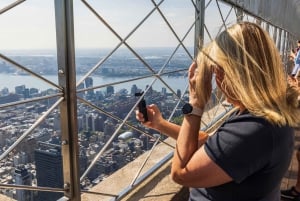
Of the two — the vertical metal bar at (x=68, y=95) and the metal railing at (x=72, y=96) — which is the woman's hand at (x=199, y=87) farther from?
the vertical metal bar at (x=68, y=95)

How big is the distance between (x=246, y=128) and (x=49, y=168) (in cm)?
65

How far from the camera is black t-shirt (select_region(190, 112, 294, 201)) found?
710 mm

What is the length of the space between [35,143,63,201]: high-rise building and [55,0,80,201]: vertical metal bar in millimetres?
23

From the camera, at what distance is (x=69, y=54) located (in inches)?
39.4

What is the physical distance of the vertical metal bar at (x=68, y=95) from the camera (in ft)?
3.22

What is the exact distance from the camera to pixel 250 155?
711 mm

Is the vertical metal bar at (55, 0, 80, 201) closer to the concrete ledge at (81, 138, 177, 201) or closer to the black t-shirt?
the concrete ledge at (81, 138, 177, 201)

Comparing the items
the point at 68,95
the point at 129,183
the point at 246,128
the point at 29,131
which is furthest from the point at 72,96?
the point at 129,183

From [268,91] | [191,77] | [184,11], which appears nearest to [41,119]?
[191,77]

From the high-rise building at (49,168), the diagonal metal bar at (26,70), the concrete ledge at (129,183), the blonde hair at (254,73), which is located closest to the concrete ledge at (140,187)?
the concrete ledge at (129,183)

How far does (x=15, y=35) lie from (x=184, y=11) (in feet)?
4.06

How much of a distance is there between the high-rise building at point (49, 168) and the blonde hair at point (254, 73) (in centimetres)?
57

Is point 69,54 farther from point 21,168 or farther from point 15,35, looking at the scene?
point 21,168

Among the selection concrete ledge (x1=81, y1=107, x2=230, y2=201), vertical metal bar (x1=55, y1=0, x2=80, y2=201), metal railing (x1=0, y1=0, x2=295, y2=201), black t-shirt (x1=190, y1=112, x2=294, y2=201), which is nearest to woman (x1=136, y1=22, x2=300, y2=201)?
black t-shirt (x1=190, y1=112, x2=294, y2=201)
